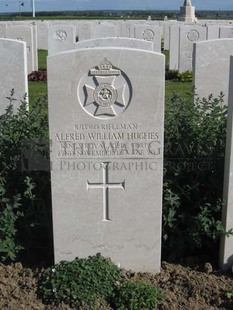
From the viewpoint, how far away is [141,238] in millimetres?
3953

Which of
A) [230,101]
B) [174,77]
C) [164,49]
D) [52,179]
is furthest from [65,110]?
[164,49]

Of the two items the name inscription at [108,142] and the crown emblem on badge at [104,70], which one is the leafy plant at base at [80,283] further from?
the crown emblem on badge at [104,70]

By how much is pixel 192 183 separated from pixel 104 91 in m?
1.12

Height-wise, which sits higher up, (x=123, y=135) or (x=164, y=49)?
(x=164, y=49)

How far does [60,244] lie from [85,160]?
2.21ft

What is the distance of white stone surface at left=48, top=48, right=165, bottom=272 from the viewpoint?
3.56 meters

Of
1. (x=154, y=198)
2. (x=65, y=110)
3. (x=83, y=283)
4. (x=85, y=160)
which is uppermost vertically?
(x=65, y=110)

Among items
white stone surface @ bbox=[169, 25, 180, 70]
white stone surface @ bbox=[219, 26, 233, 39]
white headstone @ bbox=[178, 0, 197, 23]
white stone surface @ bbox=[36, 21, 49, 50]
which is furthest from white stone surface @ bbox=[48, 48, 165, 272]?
white headstone @ bbox=[178, 0, 197, 23]

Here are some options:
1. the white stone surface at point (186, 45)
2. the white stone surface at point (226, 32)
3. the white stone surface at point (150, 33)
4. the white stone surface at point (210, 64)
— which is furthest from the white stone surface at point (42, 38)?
the white stone surface at point (210, 64)

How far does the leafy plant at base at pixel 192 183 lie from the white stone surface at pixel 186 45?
1064cm

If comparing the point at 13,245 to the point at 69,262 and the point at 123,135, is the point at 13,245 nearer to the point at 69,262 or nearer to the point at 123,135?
the point at 69,262

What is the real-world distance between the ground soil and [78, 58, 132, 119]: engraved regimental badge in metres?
1.27

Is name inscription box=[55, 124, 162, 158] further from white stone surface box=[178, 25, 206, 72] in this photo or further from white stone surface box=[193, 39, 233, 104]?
white stone surface box=[178, 25, 206, 72]

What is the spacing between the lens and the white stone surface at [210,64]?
24.3 feet
